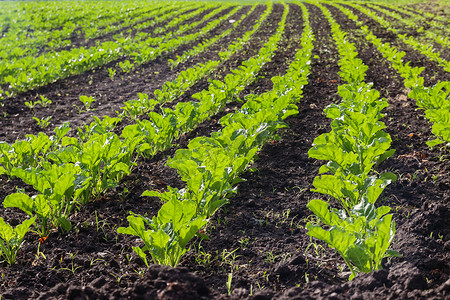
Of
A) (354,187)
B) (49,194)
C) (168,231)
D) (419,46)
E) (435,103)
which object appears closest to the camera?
(168,231)

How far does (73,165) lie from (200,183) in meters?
1.23

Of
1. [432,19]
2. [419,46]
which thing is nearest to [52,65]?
[419,46]

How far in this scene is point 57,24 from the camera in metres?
20.3

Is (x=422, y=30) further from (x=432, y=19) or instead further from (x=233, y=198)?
(x=233, y=198)

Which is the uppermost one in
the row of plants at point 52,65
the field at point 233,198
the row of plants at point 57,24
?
the row of plants at point 57,24

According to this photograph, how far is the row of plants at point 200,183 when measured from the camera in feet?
9.30

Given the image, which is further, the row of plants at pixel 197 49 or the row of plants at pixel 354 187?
the row of plants at pixel 197 49

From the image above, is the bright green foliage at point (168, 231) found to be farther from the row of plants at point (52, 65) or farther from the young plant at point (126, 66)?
the young plant at point (126, 66)

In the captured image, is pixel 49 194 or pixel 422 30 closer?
pixel 49 194

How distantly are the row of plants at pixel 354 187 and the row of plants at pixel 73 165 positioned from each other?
1.86 m

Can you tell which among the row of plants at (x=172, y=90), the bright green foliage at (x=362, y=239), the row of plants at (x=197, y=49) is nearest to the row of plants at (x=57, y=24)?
the row of plants at (x=197, y=49)

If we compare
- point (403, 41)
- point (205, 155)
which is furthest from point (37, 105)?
point (403, 41)

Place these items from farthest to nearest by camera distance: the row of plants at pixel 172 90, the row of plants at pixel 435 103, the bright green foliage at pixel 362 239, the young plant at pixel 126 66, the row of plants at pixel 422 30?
the row of plants at pixel 422 30 < the young plant at pixel 126 66 < the row of plants at pixel 172 90 < the row of plants at pixel 435 103 < the bright green foliage at pixel 362 239

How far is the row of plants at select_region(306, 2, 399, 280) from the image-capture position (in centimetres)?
257
